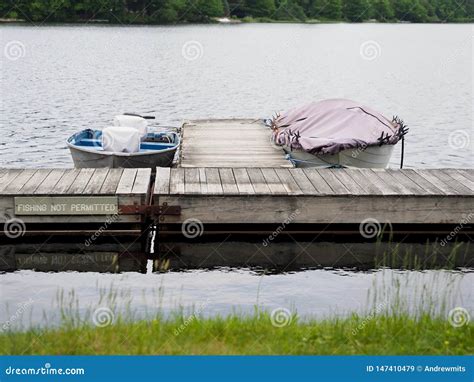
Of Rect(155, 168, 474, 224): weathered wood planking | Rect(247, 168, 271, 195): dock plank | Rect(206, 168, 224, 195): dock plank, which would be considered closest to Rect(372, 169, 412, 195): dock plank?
Rect(155, 168, 474, 224): weathered wood planking

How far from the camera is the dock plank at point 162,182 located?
13660 mm

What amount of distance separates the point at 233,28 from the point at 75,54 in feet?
183

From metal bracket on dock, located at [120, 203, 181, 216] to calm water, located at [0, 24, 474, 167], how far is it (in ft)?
38.3

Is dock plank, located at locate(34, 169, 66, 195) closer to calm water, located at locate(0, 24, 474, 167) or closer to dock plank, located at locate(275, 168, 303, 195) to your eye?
dock plank, located at locate(275, 168, 303, 195)

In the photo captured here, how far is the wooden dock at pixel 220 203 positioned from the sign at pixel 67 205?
17 mm

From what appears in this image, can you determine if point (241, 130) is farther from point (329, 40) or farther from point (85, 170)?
point (329, 40)

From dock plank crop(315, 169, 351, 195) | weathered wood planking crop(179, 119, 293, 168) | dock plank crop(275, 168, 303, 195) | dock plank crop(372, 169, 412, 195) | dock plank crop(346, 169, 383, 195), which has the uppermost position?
dock plank crop(372, 169, 412, 195)

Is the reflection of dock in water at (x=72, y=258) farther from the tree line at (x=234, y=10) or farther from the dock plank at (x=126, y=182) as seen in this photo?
the tree line at (x=234, y=10)

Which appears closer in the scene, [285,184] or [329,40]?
[285,184]

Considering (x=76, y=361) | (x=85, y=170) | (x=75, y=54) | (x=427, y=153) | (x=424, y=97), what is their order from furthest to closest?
(x=75, y=54) → (x=424, y=97) → (x=427, y=153) → (x=85, y=170) → (x=76, y=361)

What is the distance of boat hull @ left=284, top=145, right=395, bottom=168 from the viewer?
18.9 metres

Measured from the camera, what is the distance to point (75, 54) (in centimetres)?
6788

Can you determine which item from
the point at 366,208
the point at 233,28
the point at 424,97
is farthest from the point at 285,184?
the point at 233,28

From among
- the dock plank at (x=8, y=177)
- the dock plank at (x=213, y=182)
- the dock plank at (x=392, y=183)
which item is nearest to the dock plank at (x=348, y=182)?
the dock plank at (x=392, y=183)
